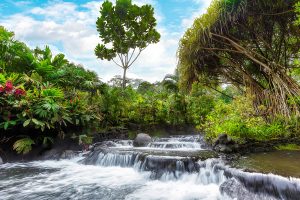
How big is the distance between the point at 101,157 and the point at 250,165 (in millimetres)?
4261

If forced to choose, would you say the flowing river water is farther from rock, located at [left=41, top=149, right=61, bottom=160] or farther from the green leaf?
the green leaf

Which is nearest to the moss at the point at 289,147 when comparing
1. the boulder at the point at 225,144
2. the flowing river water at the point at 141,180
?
the boulder at the point at 225,144

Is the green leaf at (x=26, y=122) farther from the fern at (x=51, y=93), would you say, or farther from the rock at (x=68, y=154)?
the rock at (x=68, y=154)

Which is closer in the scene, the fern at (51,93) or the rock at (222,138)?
the rock at (222,138)

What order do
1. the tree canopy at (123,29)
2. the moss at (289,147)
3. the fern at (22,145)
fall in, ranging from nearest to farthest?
the moss at (289,147) → the fern at (22,145) → the tree canopy at (123,29)

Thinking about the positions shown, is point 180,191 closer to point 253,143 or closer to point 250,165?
point 250,165

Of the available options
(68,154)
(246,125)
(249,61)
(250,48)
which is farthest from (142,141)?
(250,48)

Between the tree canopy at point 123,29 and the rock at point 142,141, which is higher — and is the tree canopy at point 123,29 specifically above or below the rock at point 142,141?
above

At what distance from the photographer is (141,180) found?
19.2ft

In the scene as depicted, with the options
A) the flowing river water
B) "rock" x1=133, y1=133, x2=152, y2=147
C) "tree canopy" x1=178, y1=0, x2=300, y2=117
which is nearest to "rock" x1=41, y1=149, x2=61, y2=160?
the flowing river water

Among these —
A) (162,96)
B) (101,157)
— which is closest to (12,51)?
(101,157)

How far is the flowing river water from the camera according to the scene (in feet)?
14.0

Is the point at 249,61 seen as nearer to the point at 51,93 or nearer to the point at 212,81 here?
the point at 212,81

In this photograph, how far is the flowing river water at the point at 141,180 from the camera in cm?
427
